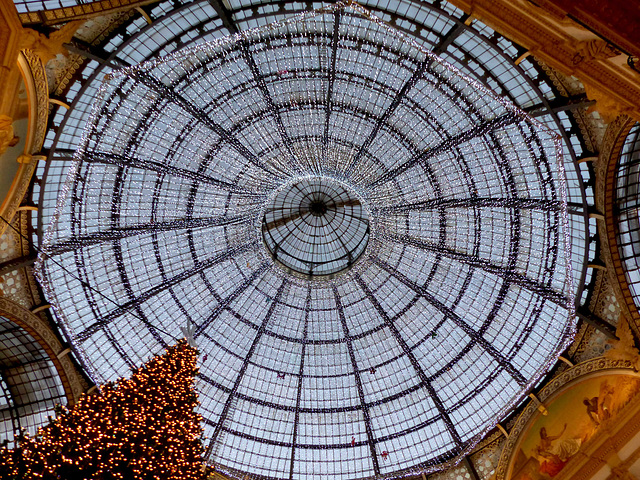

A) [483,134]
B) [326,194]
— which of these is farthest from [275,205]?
[483,134]

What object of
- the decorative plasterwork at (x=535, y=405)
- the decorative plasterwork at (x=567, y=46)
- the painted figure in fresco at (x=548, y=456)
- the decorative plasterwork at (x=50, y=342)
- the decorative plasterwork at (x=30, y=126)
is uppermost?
the decorative plasterwork at (x=30, y=126)

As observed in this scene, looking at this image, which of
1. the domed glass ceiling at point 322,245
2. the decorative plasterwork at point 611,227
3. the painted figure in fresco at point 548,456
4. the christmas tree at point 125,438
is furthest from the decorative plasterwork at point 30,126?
the painted figure in fresco at point 548,456

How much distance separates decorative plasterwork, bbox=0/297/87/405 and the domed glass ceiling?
0.91m

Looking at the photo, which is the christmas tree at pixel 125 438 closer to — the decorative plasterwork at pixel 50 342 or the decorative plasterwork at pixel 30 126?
the decorative plasterwork at pixel 30 126

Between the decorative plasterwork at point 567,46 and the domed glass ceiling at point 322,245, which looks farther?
the domed glass ceiling at point 322,245

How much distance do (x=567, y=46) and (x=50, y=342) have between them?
938 inches

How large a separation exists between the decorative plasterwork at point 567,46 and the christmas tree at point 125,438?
11.4 m

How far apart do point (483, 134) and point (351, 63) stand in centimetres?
646

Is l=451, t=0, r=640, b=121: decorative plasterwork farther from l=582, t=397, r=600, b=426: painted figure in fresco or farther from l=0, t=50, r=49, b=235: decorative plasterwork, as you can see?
l=582, t=397, r=600, b=426: painted figure in fresco

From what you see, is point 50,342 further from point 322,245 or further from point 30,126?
point 322,245

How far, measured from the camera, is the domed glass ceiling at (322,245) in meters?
24.5

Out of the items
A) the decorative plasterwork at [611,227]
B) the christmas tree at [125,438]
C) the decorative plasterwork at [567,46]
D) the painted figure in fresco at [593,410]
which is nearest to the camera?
the decorative plasterwork at [567,46]

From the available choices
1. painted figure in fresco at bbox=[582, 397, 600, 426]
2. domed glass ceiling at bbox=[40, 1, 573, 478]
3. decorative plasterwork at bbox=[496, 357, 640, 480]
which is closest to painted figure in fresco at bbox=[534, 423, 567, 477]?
decorative plasterwork at bbox=[496, 357, 640, 480]

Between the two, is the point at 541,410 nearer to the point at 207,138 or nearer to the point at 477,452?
the point at 477,452
